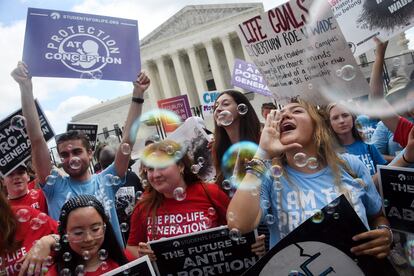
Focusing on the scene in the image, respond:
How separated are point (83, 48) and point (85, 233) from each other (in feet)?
6.19

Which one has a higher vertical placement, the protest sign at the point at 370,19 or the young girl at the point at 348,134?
the protest sign at the point at 370,19

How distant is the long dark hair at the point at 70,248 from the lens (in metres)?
1.90

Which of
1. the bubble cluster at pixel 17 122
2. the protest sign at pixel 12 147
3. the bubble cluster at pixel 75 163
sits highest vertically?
the bubble cluster at pixel 17 122

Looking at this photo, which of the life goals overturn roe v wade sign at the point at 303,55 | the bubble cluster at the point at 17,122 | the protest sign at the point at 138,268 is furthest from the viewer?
the bubble cluster at the point at 17,122

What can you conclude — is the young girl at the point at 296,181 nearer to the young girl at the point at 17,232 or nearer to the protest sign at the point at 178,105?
the young girl at the point at 17,232

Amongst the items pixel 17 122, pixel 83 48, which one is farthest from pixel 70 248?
pixel 83 48

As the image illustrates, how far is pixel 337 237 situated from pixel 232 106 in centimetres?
127

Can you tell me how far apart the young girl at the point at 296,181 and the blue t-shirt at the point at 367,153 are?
989 millimetres

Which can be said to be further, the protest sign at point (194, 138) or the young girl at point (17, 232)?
the protest sign at point (194, 138)

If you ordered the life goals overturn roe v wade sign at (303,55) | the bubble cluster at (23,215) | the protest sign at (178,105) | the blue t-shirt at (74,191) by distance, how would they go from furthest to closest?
the protest sign at (178,105) → the blue t-shirt at (74,191) → the life goals overturn roe v wade sign at (303,55) → the bubble cluster at (23,215)

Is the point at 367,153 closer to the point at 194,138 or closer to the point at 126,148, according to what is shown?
the point at 194,138

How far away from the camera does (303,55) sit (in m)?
2.52

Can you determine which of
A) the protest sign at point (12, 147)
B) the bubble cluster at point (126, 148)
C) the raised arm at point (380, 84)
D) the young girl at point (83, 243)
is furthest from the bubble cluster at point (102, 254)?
the raised arm at point (380, 84)

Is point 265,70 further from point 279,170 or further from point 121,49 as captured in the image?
point 121,49
